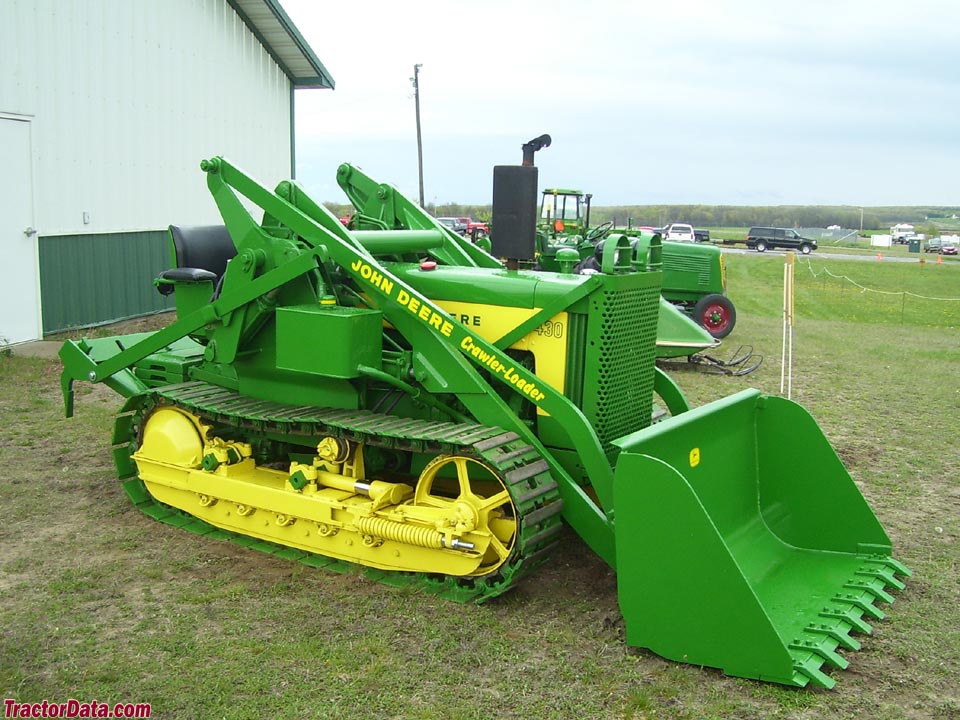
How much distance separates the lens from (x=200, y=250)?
7.37 meters

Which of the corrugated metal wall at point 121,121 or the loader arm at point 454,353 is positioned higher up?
the corrugated metal wall at point 121,121

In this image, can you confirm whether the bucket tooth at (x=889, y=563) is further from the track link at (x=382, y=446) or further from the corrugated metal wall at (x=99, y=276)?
the corrugated metal wall at (x=99, y=276)

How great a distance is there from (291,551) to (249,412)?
0.93 m

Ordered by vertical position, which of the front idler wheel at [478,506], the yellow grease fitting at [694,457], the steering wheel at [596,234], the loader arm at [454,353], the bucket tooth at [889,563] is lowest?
the bucket tooth at [889,563]

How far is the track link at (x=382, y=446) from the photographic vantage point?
5.16m

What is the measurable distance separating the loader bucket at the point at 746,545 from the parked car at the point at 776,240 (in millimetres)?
50238

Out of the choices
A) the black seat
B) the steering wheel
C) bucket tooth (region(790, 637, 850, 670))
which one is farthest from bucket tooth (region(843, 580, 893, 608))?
the steering wheel

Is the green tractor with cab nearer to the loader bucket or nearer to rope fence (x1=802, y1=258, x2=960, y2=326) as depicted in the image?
rope fence (x1=802, y1=258, x2=960, y2=326)

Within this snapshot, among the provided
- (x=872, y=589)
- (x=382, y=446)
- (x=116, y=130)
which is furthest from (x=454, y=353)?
(x=116, y=130)

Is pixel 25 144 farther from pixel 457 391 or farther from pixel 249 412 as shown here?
pixel 457 391

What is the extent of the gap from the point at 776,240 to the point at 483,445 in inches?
2126

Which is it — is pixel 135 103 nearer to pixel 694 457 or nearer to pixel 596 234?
pixel 596 234

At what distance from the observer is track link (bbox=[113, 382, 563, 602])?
16.9 ft

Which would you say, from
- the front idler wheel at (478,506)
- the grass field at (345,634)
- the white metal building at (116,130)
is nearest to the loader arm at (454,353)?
the front idler wheel at (478,506)
